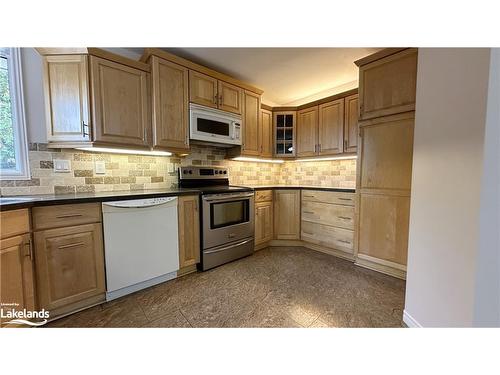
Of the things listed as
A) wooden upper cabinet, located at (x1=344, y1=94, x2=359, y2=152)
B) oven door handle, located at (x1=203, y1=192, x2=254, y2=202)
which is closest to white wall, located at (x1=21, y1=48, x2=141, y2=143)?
oven door handle, located at (x1=203, y1=192, x2=254, y2=202)

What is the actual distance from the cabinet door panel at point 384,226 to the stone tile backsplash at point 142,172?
0.82 metres

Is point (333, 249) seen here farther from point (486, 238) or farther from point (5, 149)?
point (5, 149)

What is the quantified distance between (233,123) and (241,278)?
1.91 m

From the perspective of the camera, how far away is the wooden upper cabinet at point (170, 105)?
1.91 metres

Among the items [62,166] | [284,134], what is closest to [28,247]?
[62,166]

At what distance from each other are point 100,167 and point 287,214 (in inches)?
94.6

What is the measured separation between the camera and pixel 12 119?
154 centimetres

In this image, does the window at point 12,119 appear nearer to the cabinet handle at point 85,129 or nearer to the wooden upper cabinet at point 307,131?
the cabinet handle at point 85,129

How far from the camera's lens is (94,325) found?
1304 millimetres

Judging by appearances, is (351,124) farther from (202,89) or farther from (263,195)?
(202,89)

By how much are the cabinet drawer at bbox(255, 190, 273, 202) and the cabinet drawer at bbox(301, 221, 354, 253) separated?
2.12ft

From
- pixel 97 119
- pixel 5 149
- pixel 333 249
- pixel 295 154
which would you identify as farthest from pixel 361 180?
pixel 5 149

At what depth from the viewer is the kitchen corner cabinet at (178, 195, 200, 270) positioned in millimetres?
1949

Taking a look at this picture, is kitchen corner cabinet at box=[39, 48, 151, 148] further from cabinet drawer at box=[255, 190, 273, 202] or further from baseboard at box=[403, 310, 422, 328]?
baseboard at box=[403, 310, 422, 328]
